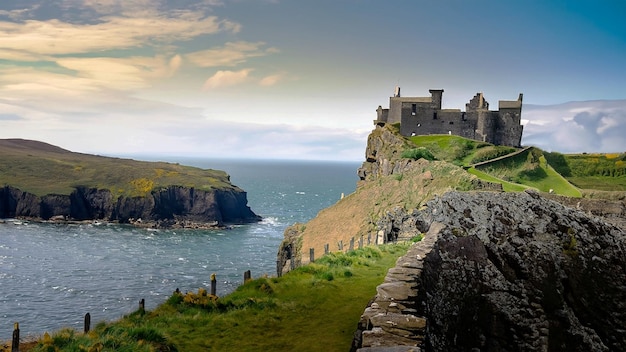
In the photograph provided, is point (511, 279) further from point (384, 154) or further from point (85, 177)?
point (85, 177)

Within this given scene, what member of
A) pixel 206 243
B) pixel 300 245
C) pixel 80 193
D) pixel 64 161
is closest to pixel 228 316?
pixel 300 245

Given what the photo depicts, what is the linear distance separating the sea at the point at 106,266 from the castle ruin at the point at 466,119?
2735cm

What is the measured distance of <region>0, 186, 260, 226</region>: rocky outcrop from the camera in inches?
4833

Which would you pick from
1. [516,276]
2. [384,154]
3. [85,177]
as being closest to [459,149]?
[384,154]

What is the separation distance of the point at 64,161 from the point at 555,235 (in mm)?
181629

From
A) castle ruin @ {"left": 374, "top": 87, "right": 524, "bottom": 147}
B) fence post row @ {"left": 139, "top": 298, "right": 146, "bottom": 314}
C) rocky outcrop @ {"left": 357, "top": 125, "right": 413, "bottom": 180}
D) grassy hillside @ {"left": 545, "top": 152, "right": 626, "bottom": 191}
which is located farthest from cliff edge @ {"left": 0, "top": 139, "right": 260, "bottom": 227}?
fence post row @ {"left": 139, "top": 298, "right": 146, "bottom": 314}

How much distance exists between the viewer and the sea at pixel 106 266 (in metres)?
49.1

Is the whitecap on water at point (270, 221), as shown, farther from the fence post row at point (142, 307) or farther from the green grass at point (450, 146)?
the fence post row at point (142, 307)

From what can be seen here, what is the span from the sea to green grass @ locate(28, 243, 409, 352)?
1813cm

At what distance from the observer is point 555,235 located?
13328 millimetres

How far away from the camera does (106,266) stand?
229 feet

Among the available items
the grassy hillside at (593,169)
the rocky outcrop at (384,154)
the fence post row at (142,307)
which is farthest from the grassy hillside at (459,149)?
the fence post row at (142,307)

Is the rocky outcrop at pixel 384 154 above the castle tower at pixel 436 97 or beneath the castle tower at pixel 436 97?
beneath

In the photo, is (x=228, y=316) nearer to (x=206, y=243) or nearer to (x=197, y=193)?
(x=206, y=243)
